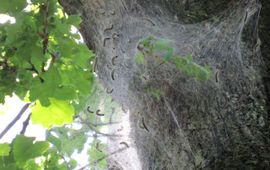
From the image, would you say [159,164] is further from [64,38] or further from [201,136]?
[64,38]

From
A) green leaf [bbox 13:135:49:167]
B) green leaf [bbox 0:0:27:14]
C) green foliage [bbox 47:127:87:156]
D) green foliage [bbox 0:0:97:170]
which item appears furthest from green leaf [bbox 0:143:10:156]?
green foliage [bbox 47:127:87:156]

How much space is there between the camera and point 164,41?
1995mm

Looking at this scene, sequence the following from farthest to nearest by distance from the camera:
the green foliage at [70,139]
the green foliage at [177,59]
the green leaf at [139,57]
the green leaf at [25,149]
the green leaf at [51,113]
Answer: the green foliage at [70,139]
the green leaf at [139,57]
the green foliage at [177,59]
the green leaf at [51,113]
the green leaf at [25,149]

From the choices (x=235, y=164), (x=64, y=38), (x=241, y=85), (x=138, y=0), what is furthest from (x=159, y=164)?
(x=138, y=0)

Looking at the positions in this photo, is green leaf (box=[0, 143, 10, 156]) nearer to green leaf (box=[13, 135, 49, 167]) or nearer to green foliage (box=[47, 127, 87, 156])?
green leaf (box=[13, 135, 49, 167])

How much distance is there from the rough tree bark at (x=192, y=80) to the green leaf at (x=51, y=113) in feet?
1.99

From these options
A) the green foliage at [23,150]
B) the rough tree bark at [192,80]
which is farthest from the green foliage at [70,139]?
the green foliage at [23,150]

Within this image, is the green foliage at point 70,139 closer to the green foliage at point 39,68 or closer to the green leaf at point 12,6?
the green foliage at point 39,68

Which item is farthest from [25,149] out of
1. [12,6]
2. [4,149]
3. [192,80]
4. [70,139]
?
[70,139]

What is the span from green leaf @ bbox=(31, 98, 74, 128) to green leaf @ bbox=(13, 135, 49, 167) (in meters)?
0.11

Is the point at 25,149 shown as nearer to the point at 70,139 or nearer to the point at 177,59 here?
the point at 177,59

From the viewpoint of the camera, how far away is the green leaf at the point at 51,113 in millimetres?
1835

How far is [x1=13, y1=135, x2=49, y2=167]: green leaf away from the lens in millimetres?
1719

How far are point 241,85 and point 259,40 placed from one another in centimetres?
39
